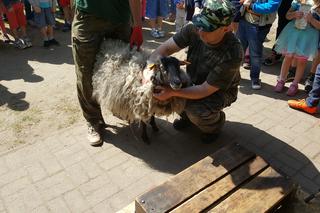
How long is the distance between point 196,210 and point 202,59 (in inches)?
63.0

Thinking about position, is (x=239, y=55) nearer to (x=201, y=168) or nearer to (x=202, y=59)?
(x=202, y=59)

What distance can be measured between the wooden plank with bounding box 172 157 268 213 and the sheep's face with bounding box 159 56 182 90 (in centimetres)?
91

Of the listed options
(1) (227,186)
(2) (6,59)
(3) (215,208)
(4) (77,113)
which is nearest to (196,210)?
(3) (215,208)

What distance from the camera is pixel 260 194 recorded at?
268 cm

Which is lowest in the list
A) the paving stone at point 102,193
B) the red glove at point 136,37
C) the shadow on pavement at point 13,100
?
the shadow on pavement at point 13,100

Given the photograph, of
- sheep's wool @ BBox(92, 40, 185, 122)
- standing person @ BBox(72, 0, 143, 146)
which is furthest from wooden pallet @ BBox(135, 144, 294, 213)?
standing person @ BBox(72, 0, 143, 146)

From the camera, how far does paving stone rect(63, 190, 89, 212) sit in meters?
3.05

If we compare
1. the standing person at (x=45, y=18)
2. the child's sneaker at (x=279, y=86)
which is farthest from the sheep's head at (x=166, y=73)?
the standing person at (x=45, y=18)

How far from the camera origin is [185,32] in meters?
3.58

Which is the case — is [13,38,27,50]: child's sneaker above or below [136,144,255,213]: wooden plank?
below

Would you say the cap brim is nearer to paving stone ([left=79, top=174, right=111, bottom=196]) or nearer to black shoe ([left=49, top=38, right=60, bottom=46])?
paving stone ([left=79, top=174, right=111, bottom=196])

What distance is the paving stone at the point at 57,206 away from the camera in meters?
3.03

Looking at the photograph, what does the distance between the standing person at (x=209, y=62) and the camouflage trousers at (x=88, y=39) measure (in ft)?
1.56

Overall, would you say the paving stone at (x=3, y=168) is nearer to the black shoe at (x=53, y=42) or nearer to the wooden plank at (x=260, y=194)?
the wooden plank at (x=260, y=194)
